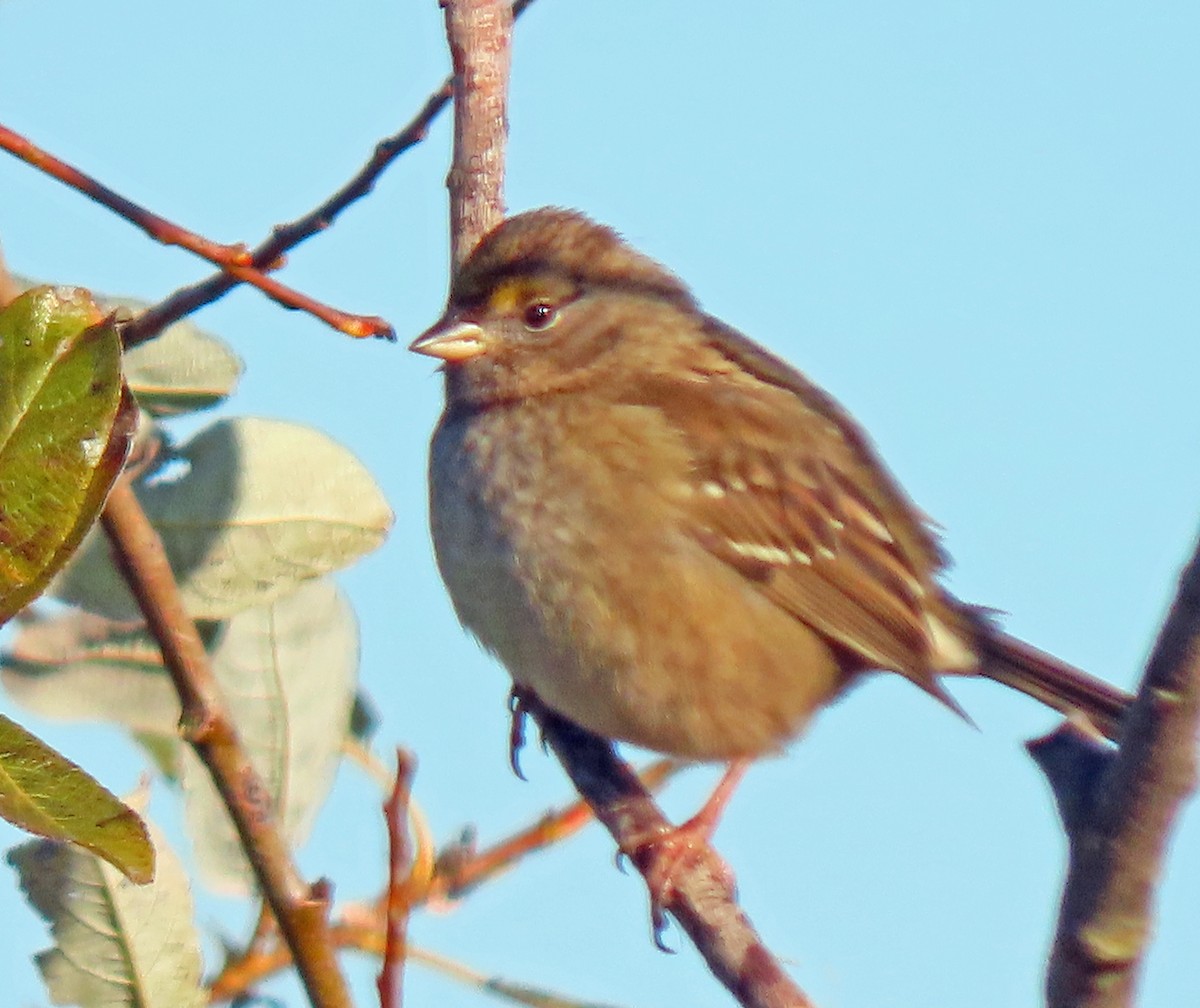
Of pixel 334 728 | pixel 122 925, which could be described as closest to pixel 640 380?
pixel 334 728

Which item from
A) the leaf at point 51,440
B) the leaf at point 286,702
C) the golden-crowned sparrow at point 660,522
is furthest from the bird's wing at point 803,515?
the leaf at point 51,440

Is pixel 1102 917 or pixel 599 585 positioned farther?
pixel 599 585

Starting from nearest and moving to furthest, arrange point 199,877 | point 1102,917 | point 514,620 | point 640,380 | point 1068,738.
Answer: point 1102,917
point 1068,738
point 199,877
point 514,620
point 640,380

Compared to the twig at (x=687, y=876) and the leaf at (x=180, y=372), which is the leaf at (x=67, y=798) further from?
the leaf at (x=180, y=372)

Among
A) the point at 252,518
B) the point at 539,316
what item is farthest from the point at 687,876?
the point at 539,316

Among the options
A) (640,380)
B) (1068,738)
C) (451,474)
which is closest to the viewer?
(1068,738)

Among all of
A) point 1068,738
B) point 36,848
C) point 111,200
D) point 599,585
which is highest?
point 111,200

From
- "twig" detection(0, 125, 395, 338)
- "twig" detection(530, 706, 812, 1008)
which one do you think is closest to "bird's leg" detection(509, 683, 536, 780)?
"twig" detection(530, 706, 812, 1008)

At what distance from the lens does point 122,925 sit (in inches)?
106

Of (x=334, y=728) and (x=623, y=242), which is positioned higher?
(x=623, y=242)

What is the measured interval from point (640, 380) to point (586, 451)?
1.31 feet

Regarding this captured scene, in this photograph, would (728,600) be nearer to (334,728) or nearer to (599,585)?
(599,585)

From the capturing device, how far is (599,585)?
3852 mm

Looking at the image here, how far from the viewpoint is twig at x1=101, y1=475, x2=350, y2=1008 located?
2.04m
